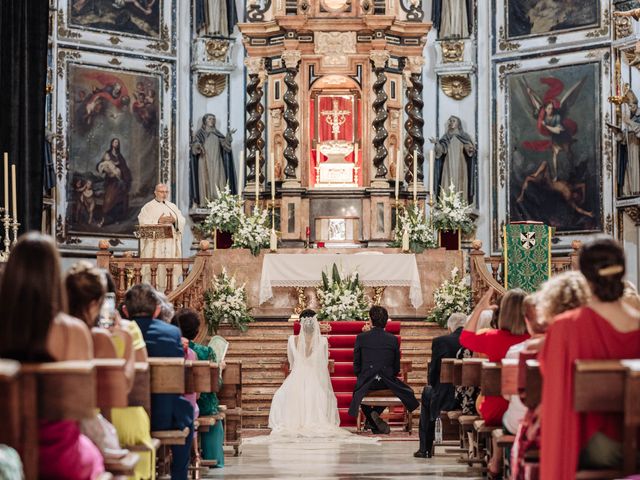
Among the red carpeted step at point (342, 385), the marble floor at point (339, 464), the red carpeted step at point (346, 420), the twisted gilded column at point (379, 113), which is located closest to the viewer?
the marble floor at point (339, 464)

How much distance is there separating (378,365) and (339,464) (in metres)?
3.27

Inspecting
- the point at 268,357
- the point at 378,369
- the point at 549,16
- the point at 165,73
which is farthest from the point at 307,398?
the point at 549,16

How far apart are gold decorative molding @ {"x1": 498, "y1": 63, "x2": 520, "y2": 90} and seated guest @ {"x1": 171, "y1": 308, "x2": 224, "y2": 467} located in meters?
Result: 14.0

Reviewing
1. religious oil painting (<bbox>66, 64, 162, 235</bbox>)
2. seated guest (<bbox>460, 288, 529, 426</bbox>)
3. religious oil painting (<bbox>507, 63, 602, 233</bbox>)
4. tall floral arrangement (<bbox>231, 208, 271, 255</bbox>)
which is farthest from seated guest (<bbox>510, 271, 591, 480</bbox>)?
religious oil painting (<bbox>66, 64, 162, 235</bbox>)

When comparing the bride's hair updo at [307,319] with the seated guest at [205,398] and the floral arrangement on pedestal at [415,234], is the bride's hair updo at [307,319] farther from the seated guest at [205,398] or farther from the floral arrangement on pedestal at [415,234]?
the floral arrangement on pedestal at [415,234]

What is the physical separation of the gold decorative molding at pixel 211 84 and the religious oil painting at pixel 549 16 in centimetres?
535

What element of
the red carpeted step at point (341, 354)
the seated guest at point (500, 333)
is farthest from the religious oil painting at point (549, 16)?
the seated guest at point (500, 333)

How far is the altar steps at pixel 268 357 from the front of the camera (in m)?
15.9

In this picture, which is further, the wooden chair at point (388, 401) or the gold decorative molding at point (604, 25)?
the gold decorative molding at point (604, 25)

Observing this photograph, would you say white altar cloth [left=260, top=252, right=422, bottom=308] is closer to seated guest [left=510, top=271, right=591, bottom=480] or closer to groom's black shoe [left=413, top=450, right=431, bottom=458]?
groom's black shoe [left=413, top=450, right=431, bottom=458]

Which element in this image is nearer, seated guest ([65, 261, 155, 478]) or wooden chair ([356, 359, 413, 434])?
seated guest ([65, 261, 155, 478])

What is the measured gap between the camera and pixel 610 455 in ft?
17.9

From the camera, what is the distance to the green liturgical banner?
17281 millimetres

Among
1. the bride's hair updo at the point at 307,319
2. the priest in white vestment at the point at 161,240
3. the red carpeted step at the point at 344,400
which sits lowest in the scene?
the red carpeted step at the point at 344,400
